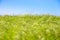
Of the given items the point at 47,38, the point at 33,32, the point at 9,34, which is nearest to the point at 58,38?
the point at 47,38

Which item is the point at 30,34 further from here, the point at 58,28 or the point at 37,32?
the point at 58,28

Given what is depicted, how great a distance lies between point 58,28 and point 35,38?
89 cm

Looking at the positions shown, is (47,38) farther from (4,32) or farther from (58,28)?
(4,32)

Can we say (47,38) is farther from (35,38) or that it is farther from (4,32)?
(4,32)

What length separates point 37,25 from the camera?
568cm

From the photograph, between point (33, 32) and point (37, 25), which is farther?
point (37, 25)

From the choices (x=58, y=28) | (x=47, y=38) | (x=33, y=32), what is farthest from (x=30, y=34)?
(x=58, y=28)

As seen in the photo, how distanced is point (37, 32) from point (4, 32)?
889 mm

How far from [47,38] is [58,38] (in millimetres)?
323

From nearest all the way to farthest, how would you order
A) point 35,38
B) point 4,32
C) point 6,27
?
point 35,38 < point 4,32 < point 6,27

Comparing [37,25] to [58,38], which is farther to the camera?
[37,25]

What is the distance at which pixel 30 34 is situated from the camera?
517 cm

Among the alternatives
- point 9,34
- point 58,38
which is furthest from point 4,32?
point 58,38

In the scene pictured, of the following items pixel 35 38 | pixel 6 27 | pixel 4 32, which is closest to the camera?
pixel 35 38
